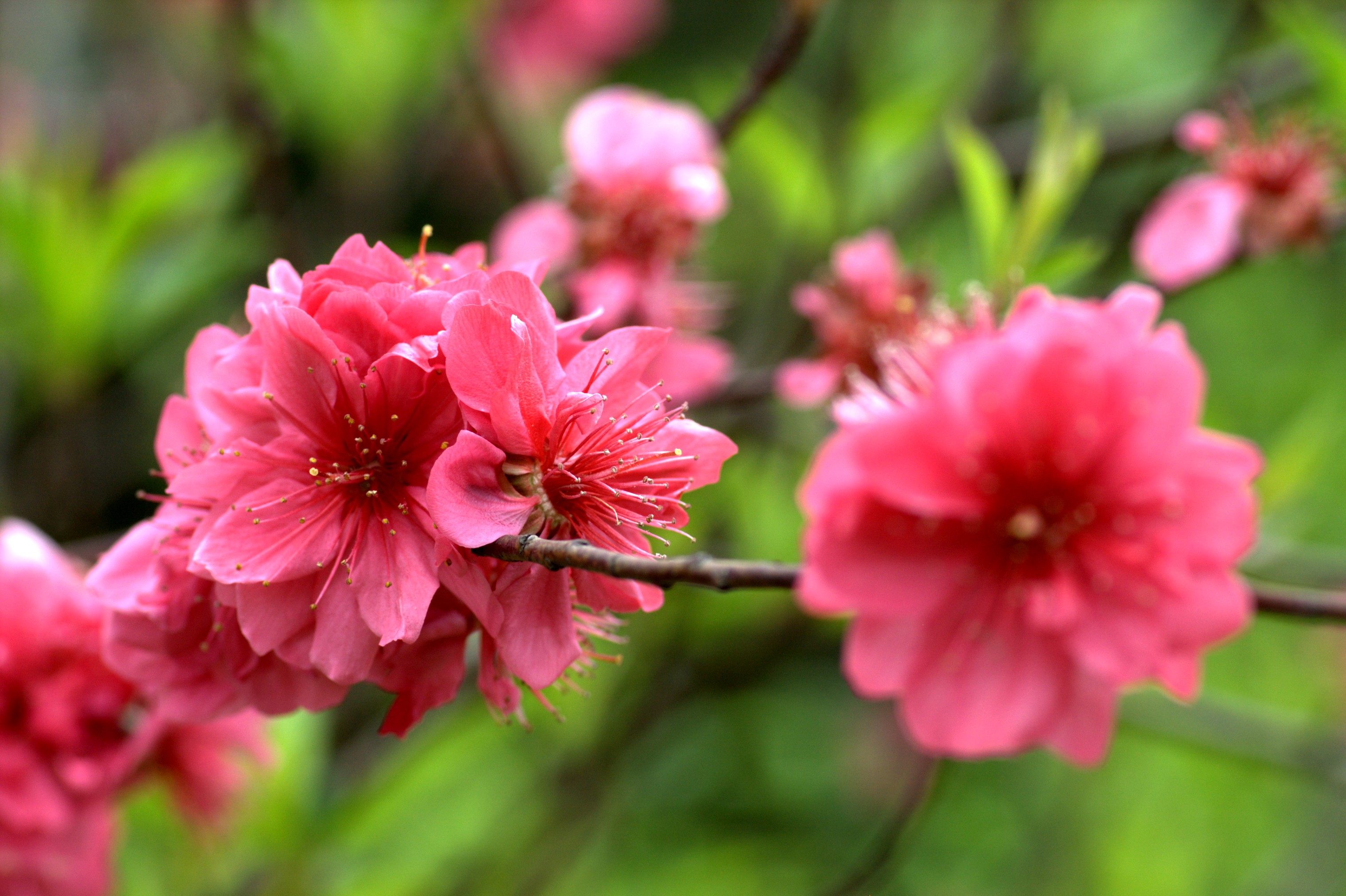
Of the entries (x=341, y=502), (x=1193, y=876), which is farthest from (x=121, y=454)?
(x=1193, y=876)

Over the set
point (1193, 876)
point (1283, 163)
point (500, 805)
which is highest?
point (1283, 163)

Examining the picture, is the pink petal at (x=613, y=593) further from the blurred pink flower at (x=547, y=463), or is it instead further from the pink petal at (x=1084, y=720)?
the pink petal at (x=1084, y=720)

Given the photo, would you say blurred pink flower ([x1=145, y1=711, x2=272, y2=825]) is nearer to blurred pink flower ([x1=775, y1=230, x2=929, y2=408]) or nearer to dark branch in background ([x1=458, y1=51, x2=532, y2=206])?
blurred pink flower ([x1=775, y1=230, x2=929, y2=408])

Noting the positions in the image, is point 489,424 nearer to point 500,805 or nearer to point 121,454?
point 500,805

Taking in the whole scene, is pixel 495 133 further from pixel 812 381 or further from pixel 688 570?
pixel 688 570

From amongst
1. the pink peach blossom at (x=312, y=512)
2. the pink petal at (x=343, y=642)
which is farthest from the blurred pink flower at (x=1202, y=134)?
the pink petal at (x=343, y=642)

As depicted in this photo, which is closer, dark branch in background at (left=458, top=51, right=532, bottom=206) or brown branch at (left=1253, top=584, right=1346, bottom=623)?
brown branch at (left=1253, top=584, right=1346, bottom=623)

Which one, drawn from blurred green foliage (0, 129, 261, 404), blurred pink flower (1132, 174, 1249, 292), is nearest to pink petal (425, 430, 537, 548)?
blurred pink flower (1132, 174, 1249, 292)
